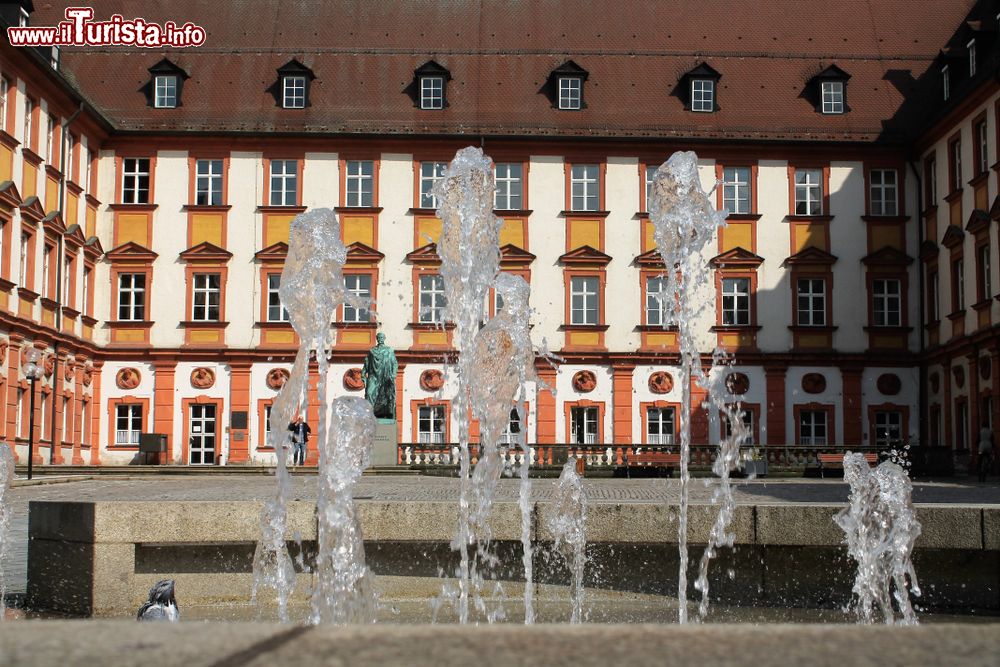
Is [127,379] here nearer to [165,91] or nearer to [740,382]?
[165,91]

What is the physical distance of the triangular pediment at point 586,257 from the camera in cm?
3781

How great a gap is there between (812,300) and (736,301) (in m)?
2.02

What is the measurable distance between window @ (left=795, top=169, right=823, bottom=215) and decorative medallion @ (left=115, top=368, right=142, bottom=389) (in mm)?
18101

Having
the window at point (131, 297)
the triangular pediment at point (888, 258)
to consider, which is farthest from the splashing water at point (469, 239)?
the triangular pediment at point (888, 258)

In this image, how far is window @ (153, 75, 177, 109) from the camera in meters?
37.9

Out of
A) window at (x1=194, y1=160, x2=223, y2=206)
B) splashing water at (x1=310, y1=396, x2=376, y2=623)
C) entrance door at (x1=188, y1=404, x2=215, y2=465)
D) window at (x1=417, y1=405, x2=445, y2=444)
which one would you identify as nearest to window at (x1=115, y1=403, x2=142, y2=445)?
entrance door at (x1=188, y1=404, x2=215, y2=465)

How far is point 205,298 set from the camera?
123 feet

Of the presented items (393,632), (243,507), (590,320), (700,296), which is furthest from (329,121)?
(393,632)

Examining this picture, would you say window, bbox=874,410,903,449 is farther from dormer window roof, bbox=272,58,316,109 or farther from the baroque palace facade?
dormer window roof, bbox=272,58,316,109

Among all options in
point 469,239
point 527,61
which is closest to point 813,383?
point 527,61

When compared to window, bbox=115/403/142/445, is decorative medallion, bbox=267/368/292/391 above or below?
above

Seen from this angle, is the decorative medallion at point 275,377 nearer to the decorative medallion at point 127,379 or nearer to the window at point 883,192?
the decorative medallion at point 127,379

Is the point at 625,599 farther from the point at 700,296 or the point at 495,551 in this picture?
the point at 700,296

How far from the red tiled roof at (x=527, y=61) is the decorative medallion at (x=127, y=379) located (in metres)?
6.39
